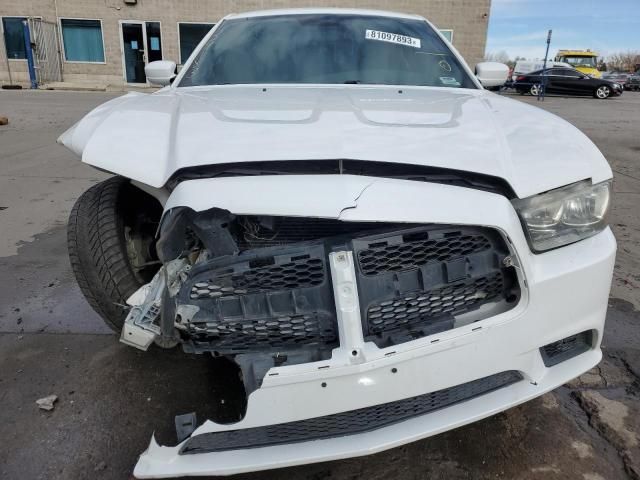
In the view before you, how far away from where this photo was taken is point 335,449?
1.50 metres

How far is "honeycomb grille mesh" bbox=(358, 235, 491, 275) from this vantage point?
4.97 feet

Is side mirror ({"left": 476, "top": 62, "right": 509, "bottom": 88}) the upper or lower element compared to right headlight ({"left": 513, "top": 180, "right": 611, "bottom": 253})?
upper

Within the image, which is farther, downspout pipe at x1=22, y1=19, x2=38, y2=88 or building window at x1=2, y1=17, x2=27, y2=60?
building window at x1=2, y1=17, x2=27, y2=60

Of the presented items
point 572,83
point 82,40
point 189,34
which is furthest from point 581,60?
point 82,40

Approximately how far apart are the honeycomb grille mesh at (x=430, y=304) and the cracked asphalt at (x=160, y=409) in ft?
2.17

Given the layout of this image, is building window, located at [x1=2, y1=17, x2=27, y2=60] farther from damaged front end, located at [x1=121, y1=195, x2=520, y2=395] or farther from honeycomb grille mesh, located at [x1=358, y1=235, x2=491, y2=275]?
honeycomb grille mesh, located at [x1=358, y1=235, x2=491, y2=275]

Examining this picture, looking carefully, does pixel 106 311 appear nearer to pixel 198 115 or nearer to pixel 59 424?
pixel 59 424

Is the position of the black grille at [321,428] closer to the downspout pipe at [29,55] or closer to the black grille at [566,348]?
the black grille at [566,348]

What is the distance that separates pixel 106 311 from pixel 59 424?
490 millimetres

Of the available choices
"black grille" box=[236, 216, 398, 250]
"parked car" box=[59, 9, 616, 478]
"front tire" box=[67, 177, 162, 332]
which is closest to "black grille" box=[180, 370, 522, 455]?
"parked car" box=[59, 9, 616, 478]

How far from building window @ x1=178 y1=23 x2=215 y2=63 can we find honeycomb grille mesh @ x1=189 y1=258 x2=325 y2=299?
21692 millimetres

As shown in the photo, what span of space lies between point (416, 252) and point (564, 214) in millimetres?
546

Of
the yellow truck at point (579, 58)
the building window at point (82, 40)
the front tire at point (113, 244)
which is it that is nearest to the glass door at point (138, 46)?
the building window at point (82, 40)

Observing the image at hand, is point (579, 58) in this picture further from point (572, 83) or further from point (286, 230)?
point (286, 230)
